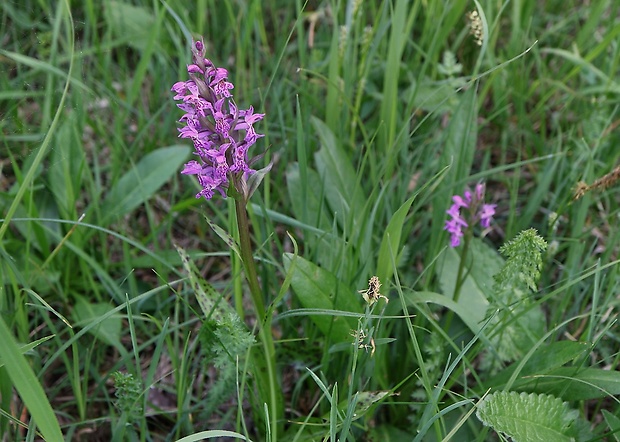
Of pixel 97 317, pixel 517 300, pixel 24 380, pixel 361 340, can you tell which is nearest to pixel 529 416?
pixel 517 300

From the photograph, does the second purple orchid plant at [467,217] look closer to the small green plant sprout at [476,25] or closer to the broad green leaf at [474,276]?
the broad green leaf at [474,276]

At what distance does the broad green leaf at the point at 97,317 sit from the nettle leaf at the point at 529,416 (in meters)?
1.17

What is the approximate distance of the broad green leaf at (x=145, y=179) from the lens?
2.59 meters

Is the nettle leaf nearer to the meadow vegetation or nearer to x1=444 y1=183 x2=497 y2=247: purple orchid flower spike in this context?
the meadow vegetation

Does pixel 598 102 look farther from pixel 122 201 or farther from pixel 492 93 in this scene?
pixel 122 201

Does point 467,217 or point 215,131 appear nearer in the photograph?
point 215,131

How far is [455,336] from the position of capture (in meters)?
2.04

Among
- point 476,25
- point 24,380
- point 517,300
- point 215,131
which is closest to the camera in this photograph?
point 24,380

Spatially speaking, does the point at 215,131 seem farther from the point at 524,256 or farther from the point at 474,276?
the point at 474,276

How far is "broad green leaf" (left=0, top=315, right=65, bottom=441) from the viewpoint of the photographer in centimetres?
124

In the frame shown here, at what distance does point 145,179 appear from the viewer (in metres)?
2.62

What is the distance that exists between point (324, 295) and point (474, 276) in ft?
2.20

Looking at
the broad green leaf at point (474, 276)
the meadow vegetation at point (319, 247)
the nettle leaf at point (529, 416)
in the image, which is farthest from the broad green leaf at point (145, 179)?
the nettle leaf at point (529, 416)

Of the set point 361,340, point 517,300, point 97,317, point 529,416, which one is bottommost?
point 97,317
